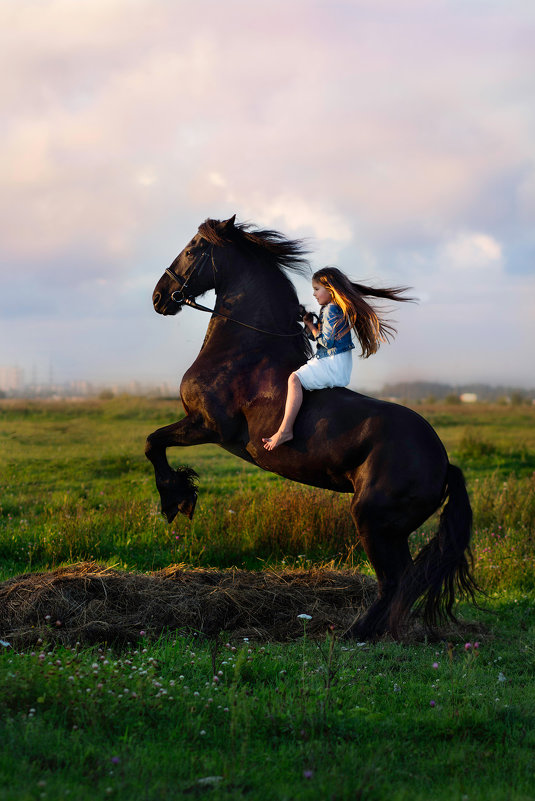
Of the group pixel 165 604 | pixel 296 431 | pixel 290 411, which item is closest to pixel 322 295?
pixel 290 411

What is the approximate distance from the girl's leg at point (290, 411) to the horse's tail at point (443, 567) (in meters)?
1.52

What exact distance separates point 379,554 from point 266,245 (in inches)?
124

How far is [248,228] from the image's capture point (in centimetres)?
730

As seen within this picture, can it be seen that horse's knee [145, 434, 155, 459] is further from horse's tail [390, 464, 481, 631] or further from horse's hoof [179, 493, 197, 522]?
horse's tail [390, 464, 481, 631]

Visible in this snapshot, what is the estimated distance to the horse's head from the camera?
23.5ft

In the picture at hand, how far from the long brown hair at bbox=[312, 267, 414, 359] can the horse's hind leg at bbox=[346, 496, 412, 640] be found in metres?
1.50

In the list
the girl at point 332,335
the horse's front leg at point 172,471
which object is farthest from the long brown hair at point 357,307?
the horse's front leg at point 172,471

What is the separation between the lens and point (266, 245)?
7.11 meters

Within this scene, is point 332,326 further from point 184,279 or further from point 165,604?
point 165,604

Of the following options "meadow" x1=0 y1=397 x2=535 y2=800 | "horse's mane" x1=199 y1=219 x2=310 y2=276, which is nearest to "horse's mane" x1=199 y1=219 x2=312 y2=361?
"horse's mane" x1=199 y1=219 x2=310 y2=276

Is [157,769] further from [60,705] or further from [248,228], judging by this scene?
[248,228]

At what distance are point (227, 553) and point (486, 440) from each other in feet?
47.6

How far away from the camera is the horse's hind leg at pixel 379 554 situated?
6254 mm

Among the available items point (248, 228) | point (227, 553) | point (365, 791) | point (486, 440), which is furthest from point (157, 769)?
point (486, 440)
